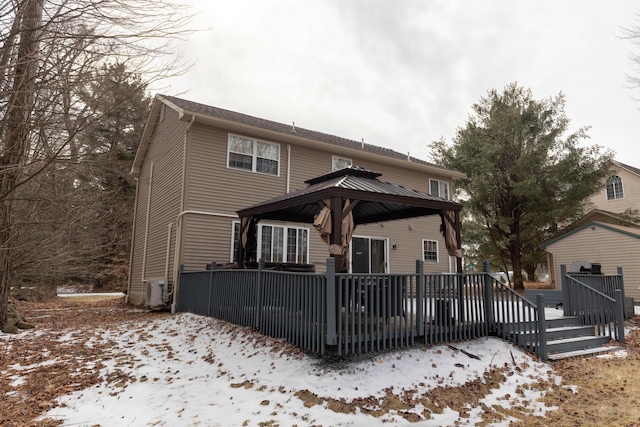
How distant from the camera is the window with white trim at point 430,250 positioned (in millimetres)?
16406

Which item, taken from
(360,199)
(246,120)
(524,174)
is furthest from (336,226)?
(524,174)

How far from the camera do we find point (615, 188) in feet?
80.1

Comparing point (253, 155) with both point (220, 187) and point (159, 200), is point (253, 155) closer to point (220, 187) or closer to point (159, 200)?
point (220, 187)

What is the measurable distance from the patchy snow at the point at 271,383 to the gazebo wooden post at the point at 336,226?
1610mm

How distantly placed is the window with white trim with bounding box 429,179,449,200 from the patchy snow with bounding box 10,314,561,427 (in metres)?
11.1

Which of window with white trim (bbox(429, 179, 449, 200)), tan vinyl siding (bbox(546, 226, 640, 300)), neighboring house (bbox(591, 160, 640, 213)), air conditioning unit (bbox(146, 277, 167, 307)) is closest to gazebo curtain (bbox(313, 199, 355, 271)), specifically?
air conditioning unit (bbox(146, 277, 167, 307))

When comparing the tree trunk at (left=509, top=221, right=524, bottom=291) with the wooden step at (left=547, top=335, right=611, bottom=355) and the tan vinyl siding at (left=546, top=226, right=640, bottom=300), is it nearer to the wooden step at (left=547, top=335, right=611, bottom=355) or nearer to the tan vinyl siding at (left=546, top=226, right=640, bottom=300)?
the tan vinyl siding at (left=546, top=226, right=640, bottom=300)

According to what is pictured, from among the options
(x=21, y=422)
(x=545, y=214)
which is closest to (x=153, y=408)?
(x=21, y=422)

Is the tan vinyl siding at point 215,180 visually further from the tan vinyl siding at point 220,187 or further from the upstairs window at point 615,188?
the upstairs window at point 615,188

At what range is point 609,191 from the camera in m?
24.7

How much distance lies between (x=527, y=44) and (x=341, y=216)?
11686mm

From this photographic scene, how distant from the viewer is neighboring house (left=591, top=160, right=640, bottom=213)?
2316 cm

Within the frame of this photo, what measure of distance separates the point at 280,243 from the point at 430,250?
7.49 metres

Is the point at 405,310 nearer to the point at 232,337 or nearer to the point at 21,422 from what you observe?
the point at 232,337
